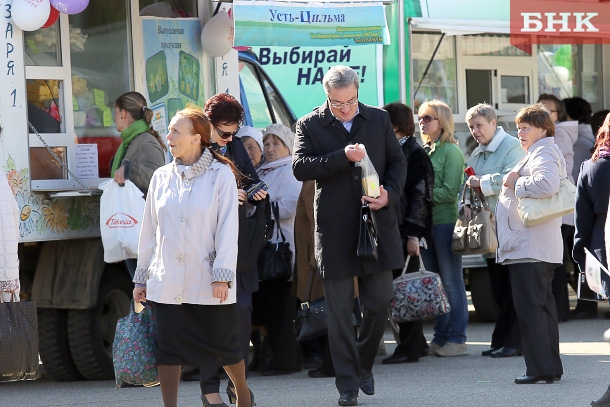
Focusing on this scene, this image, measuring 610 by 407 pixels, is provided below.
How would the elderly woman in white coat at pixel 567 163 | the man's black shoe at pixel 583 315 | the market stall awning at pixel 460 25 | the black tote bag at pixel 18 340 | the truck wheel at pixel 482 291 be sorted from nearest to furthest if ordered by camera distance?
1. the black tote bag at pixel 18 340
2. the market stall awning at pixel 460 25
3. the elderly woman in white coat at pixel 567 163
4. the truck wheel at pixel 482 291
5. the man's black shoe at pixel 583 315

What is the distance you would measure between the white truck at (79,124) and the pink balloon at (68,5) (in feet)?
0.91

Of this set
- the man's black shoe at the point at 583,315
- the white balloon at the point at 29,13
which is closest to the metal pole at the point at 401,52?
the man's black shoe at the point at 583,315

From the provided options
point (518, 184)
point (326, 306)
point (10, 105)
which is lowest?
point (326, 306)

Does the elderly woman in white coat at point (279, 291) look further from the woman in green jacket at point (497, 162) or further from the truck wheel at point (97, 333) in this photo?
the woman in green jacket at point (497, 162)

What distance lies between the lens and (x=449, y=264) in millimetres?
9352

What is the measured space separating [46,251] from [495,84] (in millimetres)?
5659

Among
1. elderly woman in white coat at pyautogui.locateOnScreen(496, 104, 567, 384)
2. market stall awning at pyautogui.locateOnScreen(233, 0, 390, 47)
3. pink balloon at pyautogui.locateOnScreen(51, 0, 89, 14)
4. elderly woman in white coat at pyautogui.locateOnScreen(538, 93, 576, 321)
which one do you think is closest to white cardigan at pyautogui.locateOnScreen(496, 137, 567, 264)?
elderly woman in white coat at pyautogui.locateOnScreen(496, 104, 567, 384)

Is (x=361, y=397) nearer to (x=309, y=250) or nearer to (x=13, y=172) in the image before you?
(x=309, y=250)

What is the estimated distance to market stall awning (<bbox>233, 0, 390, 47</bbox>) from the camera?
8508 mm

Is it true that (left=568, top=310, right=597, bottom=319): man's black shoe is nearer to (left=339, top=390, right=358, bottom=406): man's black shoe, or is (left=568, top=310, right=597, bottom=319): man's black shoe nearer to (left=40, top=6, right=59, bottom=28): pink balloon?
(left=339, top=390, right=358, bottom=406): man's black shoe

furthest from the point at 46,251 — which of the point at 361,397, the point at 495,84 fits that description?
the point at 495,84

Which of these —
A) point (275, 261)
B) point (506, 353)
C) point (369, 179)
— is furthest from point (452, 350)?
point (369, 179)

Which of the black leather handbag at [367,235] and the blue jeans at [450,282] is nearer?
the black leather handbag at [367,235]

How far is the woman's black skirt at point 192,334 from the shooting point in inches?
241
